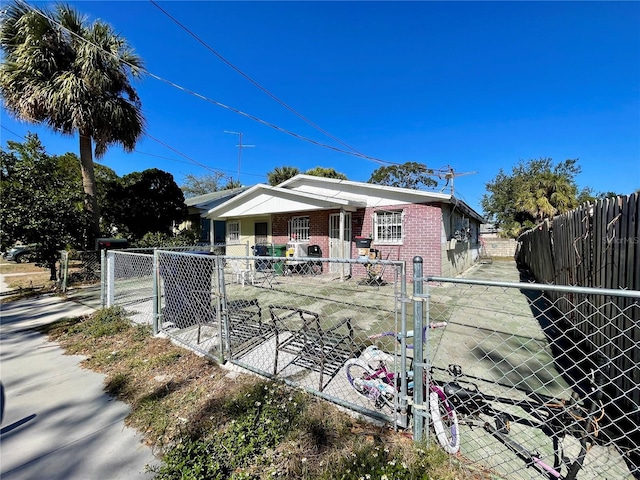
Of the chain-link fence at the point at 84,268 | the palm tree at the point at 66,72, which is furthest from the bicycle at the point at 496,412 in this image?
the palm tree at the point at 66,72

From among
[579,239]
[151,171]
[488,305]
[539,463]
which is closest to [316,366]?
[539,463]

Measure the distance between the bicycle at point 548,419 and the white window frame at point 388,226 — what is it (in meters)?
7.66

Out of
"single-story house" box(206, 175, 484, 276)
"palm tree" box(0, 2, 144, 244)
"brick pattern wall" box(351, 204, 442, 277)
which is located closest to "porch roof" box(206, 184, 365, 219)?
"single-story house" box(206, 175, 484, 276)

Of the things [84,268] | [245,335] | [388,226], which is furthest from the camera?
[388,226]

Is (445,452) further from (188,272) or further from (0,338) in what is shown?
Result: (0,338)

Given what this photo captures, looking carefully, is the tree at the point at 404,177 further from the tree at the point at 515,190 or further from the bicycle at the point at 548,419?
the bicycle at the point at 548,419

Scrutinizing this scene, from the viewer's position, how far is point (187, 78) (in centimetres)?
1008

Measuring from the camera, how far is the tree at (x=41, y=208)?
851 centimetres

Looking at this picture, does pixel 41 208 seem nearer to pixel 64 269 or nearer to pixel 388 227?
pixel 64 269

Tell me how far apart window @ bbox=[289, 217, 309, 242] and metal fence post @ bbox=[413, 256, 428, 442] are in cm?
1008

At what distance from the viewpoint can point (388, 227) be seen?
10.5m

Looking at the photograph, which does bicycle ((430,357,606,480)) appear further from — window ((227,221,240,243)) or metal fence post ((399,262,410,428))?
window ((227,221,240,243))

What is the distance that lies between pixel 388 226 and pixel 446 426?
8610 millimetres

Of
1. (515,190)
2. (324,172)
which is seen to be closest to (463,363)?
(324,172)
